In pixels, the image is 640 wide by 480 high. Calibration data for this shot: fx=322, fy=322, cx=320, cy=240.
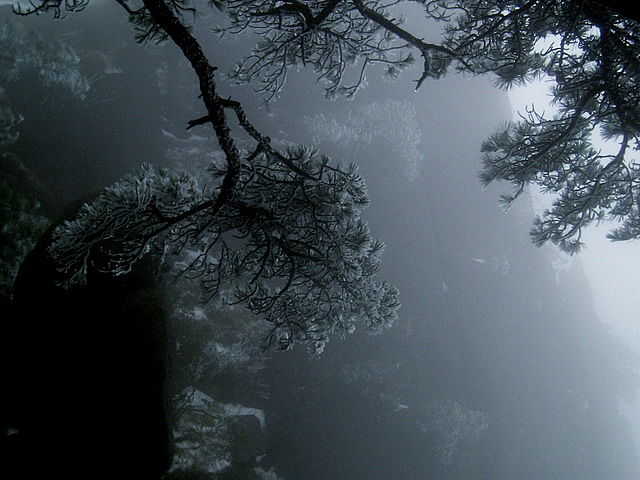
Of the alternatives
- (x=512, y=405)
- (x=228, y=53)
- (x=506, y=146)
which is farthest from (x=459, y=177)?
(x=506, y=146)

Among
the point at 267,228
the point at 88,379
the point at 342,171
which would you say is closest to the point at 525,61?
the point at 342,171

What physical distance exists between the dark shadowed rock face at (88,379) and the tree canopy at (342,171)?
7.30ft

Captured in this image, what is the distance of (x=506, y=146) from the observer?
163 inches

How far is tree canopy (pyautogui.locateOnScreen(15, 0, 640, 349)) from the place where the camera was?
301 centimetres

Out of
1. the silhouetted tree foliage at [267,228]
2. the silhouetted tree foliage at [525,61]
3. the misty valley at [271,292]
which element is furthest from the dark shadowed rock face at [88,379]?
the silhouetted tree foliage at [525,61]

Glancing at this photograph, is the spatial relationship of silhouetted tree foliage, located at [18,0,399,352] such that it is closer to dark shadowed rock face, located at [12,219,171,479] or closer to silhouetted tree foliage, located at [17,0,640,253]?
silhouetted tree foliage, located at [17,0,640,253]

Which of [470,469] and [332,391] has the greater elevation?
[332,391]

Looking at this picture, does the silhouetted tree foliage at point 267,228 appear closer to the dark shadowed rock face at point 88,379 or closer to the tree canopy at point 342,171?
the tree canopy at point 342,171

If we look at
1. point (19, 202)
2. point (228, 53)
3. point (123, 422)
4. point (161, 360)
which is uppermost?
point (228, 53)

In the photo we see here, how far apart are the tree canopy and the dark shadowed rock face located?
2226 millimetres

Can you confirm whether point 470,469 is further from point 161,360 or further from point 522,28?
point 522,28

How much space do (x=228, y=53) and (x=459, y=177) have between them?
2243 centimetres

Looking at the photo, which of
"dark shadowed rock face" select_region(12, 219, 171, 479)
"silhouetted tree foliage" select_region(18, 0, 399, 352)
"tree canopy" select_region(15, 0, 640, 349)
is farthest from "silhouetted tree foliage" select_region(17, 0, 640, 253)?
"dark shadowed rock face" select_region(12, 219, 171, 479)

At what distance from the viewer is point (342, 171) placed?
3484 millimetres
